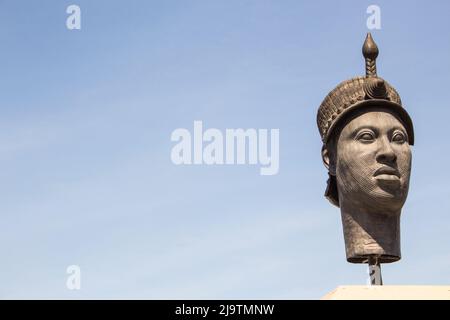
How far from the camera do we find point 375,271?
12.6m

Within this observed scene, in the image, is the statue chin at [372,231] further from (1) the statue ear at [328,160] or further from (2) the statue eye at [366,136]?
(2) the statue eye at [366,136]

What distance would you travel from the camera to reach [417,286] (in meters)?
11.0

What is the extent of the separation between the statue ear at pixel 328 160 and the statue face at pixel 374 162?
29 centimetres

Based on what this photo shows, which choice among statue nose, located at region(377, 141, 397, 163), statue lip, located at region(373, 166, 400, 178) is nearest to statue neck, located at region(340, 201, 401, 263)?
statue lip, located at region(373, 166, 400, 178)

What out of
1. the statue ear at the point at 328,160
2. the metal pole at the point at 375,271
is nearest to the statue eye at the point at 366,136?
the statue ear at the point at 328,160

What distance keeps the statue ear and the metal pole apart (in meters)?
1.24

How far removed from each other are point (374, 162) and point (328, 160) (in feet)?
2.96

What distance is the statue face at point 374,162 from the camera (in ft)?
40.9

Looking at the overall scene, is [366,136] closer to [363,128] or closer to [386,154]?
[363,128]
